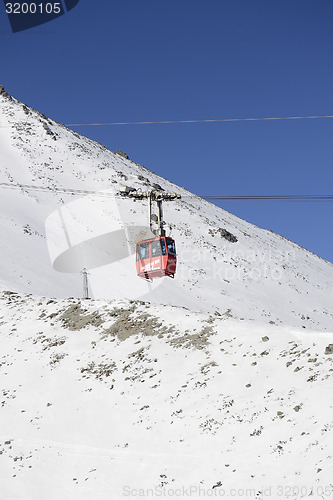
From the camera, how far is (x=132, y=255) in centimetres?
7112

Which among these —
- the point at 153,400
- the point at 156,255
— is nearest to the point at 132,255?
the point at 156,255

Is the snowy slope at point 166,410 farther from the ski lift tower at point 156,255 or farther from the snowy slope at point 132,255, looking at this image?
the snowy slope at point 132,255

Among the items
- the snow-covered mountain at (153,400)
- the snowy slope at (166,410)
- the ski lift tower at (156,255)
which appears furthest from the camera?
the ski lift tower at (156,255)

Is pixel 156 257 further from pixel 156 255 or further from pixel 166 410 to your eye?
pixel 166 410

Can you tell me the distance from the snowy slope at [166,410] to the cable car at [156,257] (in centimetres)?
233

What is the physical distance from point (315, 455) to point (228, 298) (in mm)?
50582

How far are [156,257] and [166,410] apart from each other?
11842 mm

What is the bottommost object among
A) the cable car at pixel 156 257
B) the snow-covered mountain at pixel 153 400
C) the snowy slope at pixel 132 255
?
the snowy slope at pixel 132 255

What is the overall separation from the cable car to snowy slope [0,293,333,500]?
2.33 metres

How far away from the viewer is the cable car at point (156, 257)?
29234 millimetres

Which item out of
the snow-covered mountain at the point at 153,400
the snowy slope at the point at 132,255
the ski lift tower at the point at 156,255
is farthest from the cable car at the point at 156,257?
the snowy slope at the point at 132,255

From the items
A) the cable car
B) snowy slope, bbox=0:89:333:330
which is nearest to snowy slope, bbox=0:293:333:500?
the cable car

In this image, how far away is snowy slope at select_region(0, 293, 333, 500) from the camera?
46.4ft

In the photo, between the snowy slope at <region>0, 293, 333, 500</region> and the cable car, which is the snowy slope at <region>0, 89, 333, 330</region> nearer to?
the cable car
